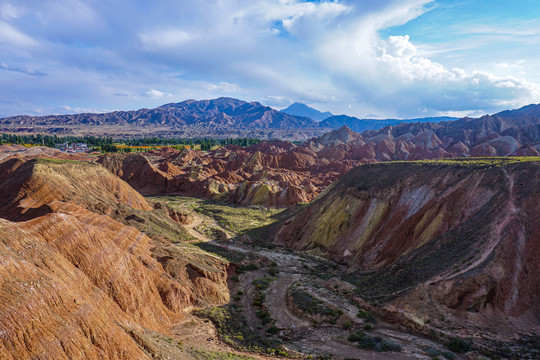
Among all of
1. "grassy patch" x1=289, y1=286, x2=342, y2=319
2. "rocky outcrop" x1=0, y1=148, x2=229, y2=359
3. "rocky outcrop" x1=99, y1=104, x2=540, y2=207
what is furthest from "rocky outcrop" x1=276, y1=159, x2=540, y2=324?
"rocky outcrop" x1=99, y1=104, x2=540, y2=207

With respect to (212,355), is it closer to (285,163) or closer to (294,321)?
(294,321)

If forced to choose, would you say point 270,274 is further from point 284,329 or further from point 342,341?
point 342,341

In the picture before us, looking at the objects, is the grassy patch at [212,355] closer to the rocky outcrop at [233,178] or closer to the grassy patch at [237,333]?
the grassy patch at [237,333]

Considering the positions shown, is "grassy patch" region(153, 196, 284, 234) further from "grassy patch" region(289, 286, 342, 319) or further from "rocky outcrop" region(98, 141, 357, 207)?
"grassy patch" region(289, 286, 342, 319)

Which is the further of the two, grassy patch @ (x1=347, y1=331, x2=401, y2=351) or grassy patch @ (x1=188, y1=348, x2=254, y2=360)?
grassy patch @ (x1=347, y1=331, x2=401, y2=351)

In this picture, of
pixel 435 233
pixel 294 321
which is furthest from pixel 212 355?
pixel 435 233
